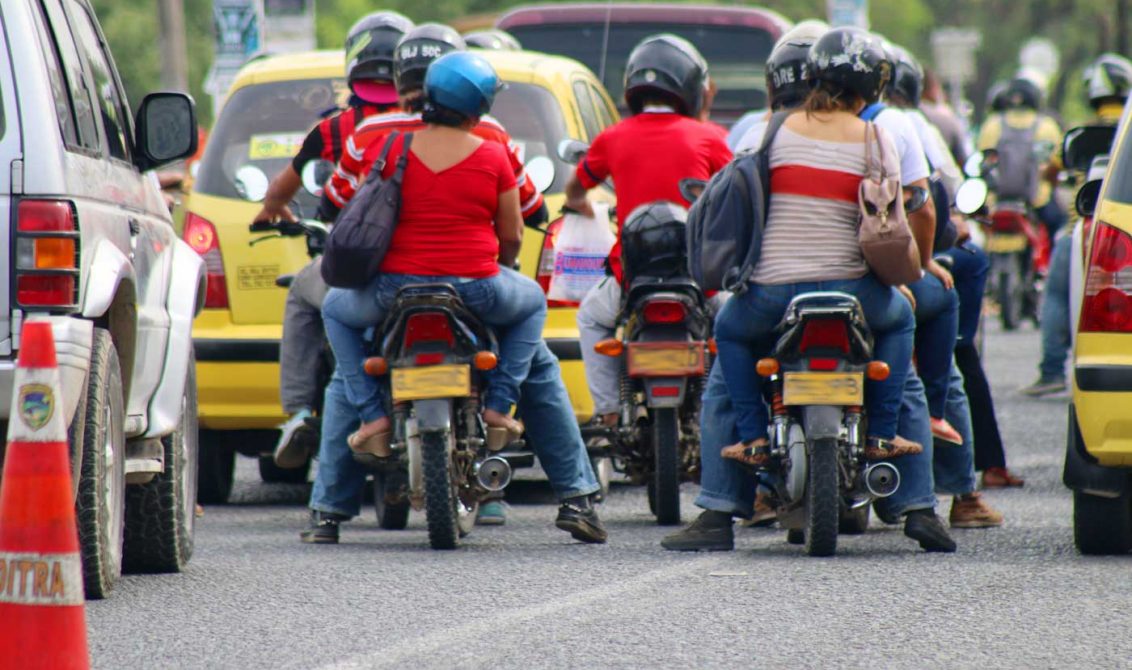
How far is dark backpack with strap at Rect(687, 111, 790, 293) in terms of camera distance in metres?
8.08

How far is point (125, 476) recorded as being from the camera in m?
7.49

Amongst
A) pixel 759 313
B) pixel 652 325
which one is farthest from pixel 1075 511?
pixel 652 325

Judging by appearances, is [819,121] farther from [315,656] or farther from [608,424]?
[315,656]

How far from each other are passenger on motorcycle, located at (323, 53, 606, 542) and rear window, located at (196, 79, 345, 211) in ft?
7.08

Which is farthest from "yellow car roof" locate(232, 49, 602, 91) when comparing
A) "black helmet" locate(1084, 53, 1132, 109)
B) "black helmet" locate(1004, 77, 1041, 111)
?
"black helmet" locate(1004, 77, 1041, 111)

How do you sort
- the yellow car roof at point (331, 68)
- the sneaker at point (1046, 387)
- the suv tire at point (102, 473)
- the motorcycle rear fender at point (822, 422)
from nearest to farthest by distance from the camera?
the suv tire at point (102, 473) → the motorcycle rear fender at point (822, 422) → the yellow car roof at point (331, 68) → the sneaker at point (1046, 387)

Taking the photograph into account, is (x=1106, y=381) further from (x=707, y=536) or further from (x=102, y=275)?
(x=102, y=275)

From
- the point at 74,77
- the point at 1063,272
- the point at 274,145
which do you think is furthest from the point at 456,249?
the point at 1063,272

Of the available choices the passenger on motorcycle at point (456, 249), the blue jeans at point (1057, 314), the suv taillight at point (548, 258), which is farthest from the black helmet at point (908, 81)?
the blue jeans at point (1057, 314)

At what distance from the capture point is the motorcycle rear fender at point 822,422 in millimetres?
7863

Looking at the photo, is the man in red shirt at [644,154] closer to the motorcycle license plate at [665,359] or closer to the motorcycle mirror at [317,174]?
the motorcycle license plate at [665,359]

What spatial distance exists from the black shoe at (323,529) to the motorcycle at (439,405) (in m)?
0.34

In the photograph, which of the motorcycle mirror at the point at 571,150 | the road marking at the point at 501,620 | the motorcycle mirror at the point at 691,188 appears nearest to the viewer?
the road marking at the point at 501,620

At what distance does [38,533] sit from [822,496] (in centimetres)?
321
